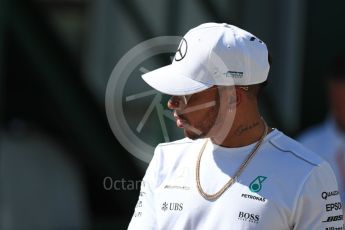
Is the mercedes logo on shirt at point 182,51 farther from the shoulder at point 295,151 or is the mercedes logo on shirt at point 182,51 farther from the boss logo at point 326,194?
the boss logo at point 326,194

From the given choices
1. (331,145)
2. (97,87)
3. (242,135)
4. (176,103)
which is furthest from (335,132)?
(176,103)

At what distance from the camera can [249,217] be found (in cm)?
304

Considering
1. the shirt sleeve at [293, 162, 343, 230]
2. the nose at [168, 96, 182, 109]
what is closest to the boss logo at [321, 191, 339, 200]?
the shirt sleeve at [293, 162, 343, 230]

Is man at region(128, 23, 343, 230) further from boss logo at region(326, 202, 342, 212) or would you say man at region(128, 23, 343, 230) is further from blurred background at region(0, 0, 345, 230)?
blurred background at region(0, 0, 345, 230)

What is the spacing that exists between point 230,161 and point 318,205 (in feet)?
1.03

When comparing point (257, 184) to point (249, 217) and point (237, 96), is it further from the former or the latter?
point (237, 96)

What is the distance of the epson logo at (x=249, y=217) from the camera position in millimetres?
3031

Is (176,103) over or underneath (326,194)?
over

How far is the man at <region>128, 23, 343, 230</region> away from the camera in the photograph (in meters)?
3.03

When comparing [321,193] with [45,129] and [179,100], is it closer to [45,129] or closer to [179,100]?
[179,100]

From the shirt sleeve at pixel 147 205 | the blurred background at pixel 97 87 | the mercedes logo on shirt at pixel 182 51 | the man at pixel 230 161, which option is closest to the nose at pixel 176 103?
the man at pixel 230 161

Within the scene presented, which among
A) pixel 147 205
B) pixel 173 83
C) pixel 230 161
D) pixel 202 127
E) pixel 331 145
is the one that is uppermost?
pixel 173 83

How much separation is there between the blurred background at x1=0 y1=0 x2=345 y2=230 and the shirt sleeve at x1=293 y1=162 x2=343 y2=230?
3473 millimetres

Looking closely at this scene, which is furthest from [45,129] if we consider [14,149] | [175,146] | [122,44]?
[175,146]
